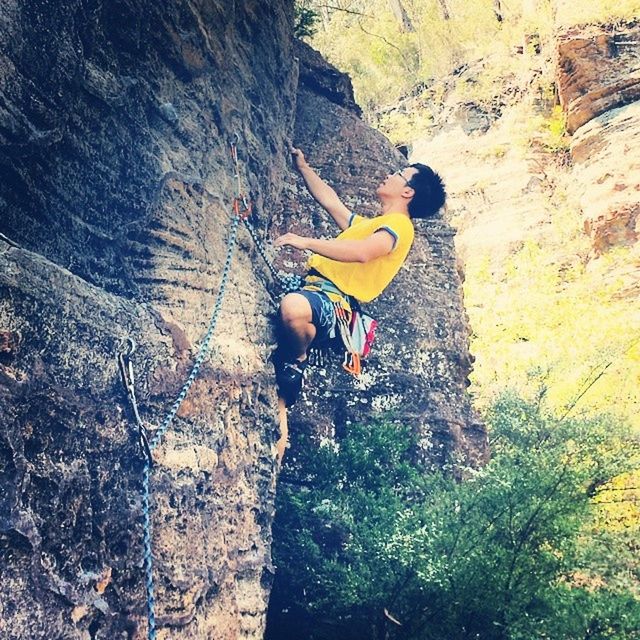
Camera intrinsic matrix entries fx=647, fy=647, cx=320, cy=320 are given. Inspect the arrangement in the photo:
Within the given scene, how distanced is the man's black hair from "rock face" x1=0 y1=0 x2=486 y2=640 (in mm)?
984

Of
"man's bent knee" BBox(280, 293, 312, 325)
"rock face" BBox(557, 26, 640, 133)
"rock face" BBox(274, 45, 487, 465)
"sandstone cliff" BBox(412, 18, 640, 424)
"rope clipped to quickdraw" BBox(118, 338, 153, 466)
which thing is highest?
"rope clipped to quickdraw" BBox(118, 338, 153, 466)

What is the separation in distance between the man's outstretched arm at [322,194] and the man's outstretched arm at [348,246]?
0.65 m

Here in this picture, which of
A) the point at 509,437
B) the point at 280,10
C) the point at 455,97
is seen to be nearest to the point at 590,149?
the point at 455,97

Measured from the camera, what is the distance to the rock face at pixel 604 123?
12.1 meters

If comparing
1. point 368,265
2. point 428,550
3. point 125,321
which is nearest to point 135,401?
point 125,321

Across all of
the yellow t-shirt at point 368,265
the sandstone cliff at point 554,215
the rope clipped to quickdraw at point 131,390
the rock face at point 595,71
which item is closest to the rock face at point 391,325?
the yellow t-shirt at point 368,265

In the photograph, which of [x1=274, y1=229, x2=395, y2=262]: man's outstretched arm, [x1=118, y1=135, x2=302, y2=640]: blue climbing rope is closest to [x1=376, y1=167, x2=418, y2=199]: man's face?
[x1=274, y1=229, x2=395, y2=262]: man's outstretched arm

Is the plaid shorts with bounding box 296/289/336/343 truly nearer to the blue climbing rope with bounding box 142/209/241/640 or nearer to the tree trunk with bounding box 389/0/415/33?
the blue climbing rope with bounding box 142/209/241/640

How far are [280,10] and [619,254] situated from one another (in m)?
9.22

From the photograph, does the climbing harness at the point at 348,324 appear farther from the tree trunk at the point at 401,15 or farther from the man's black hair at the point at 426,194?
the tree trunk at the point at 401,15

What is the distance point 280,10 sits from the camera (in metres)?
4.51

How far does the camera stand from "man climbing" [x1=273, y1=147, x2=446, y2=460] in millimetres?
3869

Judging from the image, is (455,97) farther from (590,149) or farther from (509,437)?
(509,437)

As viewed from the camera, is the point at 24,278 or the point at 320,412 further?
the point at 320,412
